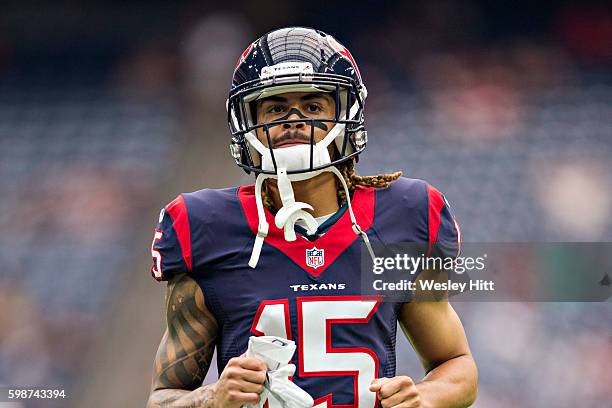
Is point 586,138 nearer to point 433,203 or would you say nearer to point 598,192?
point 598,192

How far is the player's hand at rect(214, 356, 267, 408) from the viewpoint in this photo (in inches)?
62.0

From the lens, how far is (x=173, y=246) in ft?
5.80

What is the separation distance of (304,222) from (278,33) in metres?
0.38

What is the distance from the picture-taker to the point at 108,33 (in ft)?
16.4

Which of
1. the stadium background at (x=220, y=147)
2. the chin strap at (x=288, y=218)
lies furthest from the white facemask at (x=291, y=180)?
the stadium background at (x=220, y=147)

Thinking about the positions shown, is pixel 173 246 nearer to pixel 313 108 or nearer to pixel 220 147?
pixel 313 108

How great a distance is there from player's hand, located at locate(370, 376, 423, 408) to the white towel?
0.40ft

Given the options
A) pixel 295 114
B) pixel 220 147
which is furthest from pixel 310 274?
pixel 220 147

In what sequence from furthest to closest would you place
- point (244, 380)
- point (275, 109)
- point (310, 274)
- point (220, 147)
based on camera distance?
point (220, 147)
point (275, 109)
point (310, 274)
point (244, 380)

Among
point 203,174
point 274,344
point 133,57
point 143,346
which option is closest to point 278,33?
point 274,344

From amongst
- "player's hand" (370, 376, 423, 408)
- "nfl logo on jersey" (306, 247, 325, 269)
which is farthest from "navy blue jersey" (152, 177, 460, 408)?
"player's hand" (370, 376, 423, 408)

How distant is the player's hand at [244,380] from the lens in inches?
62.0

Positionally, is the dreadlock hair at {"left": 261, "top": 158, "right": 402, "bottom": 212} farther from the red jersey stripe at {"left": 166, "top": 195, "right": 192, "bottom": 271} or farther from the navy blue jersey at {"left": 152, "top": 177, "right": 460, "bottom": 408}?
the red jersey stripe at {"left": 166, "top": 195, "right": 192, "bottom": 271}

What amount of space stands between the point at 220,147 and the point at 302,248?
2791mm
